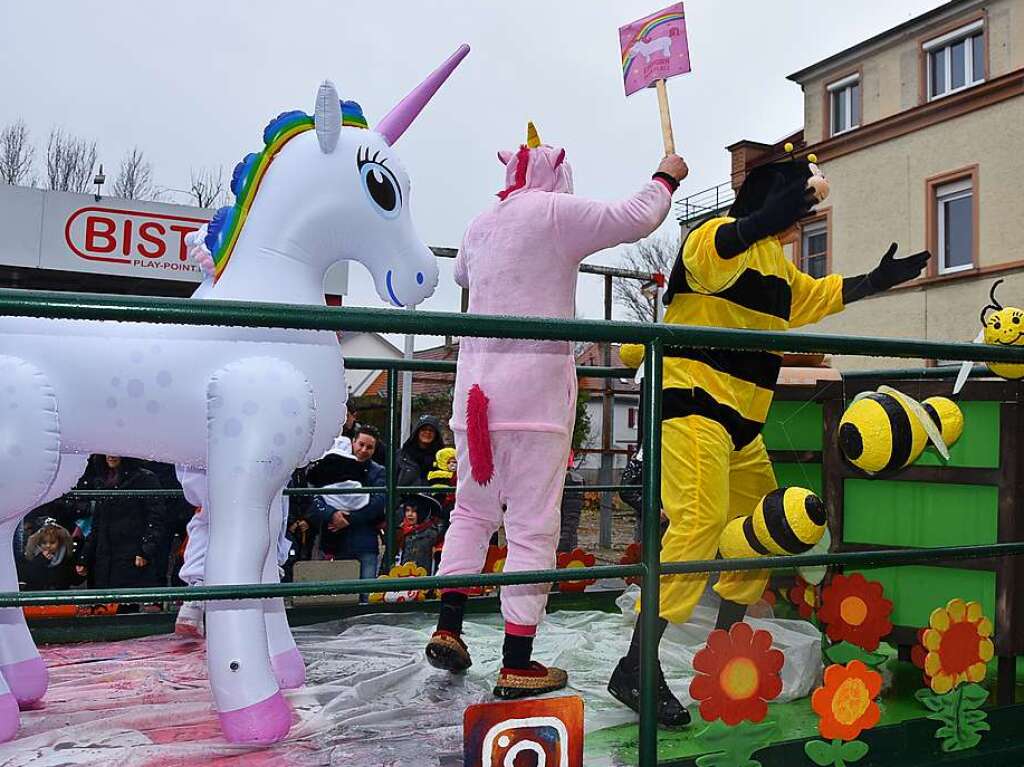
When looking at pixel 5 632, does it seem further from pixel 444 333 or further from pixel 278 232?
pixel 444 333

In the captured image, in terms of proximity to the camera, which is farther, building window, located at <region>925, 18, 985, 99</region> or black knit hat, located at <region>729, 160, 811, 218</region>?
building window, located at <region>925, 18, 985, 99</region>

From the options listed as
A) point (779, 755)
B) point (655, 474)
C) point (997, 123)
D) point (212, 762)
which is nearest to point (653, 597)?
point (655, 474)

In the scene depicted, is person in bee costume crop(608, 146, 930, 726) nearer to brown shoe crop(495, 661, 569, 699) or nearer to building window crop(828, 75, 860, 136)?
brown shoe crop(495, 661, 569, 699)

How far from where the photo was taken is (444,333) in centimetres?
144

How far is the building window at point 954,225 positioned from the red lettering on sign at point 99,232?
914 cm

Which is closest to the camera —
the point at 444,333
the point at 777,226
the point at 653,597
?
the point at 444,333

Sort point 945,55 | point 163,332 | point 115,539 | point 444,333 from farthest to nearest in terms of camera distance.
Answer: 1. point 945,55
2. point 115,539
3. point 163,332
4. point 444,333

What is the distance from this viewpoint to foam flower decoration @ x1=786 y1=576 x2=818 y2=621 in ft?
9.44

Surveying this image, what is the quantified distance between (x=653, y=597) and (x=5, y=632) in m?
1.47

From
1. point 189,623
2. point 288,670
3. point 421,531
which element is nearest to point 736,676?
point 288,670

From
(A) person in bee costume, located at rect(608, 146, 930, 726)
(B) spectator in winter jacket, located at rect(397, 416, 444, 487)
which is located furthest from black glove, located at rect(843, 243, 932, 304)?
(B) spectator in winter jacket, located at rect(397, 416, 444, 487)

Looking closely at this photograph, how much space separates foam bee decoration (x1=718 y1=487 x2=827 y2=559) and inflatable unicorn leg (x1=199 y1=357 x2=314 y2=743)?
1025mm

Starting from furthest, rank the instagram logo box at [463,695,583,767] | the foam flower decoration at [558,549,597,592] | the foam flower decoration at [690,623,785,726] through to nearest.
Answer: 1. the foam flower decoration at [558,549,597,592]
2. the foam flower decoration at [690,623,785,726]
3. the instagram logo box at [463,695,583,767]

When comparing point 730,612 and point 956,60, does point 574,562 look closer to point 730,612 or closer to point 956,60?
point 730,612
